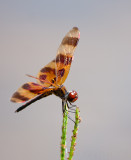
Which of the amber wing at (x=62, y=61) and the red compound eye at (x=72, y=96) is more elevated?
the amber wing at (x=62, y=61)

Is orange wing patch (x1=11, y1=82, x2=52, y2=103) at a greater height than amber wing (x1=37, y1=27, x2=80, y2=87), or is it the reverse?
amber wing (x1=37, y1=27, x2=80, y2=87)

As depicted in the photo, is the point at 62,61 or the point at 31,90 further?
the point at 62,61

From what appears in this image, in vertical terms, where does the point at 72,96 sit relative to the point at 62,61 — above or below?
below

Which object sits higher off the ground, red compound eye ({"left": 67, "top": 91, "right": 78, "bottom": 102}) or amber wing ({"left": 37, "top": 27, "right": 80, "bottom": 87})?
amber wing ({"left": 37, "top": 27, "right": 80, "bottom": 87})

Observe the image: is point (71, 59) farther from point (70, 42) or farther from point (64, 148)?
point (64, 148)

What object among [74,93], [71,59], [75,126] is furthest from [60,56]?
[75,126]
